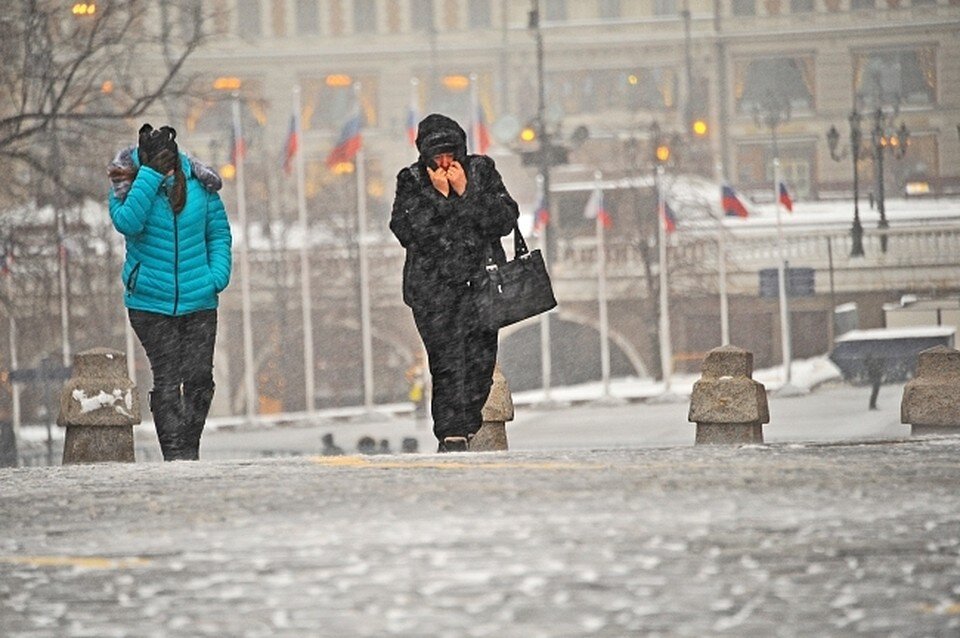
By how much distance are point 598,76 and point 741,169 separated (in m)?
7.86

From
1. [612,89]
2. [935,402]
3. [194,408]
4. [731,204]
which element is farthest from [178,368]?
[612,89]

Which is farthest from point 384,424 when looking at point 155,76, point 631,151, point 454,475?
point 454,475

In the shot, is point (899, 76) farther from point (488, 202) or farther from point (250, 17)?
→ point (488, 202)

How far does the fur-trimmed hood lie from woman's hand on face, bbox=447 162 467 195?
1.08 metres

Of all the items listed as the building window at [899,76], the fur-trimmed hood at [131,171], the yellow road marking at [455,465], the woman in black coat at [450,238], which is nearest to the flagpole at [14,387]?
the fur-trimmed hood at [131,171]

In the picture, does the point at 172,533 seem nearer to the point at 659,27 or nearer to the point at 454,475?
the point at 454,475

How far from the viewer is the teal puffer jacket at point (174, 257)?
1077 cm

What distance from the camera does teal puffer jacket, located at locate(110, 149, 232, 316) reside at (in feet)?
35.3

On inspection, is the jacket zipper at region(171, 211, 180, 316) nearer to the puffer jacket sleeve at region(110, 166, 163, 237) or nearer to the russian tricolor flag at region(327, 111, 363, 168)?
the puffer jacket sleeve at region(110, 166, 163, 237)

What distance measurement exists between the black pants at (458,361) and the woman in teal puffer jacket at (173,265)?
1043 mm

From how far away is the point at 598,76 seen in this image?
318ft

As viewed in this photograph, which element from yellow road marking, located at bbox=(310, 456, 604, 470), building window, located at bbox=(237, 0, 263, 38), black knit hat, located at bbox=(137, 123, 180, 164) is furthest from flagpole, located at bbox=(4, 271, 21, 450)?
building window, located at bbox=(237, 0, 263, 38)

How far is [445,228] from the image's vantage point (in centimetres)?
1014

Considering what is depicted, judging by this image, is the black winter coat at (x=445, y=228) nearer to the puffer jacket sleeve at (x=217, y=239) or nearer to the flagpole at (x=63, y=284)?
the puffer jacket sleeve at (x=217, y=239)
